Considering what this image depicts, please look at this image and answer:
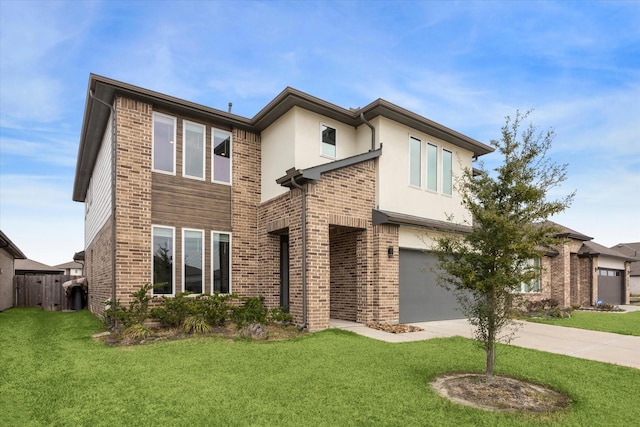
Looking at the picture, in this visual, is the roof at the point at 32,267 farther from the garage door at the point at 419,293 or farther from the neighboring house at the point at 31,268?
the garage door at the point at 419,293

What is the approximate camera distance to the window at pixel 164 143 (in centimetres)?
1027

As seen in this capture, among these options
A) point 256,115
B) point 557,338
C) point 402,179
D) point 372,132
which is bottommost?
point 557,338

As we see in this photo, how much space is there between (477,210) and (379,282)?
18.6 ft

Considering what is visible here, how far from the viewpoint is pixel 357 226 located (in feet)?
34.7

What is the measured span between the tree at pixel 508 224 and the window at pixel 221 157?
25.2 ft

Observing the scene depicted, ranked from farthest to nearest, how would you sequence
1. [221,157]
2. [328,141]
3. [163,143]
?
[328,141] → [221,157] → [163,143]

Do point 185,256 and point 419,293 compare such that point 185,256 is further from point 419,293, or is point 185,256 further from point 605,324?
point 605,324

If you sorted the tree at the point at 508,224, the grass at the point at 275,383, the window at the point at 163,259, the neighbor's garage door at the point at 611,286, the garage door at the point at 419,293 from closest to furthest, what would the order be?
the grass at the point at 275,383
the tree at the point at 508,224
the window at the point at 163,259
the garage door at the point at 419,293
the neighbor's garage door at the point at 611,286

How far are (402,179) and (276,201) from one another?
3910 mm

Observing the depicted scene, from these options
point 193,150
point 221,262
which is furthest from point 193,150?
point 221,262

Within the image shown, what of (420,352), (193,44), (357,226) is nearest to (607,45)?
(357,226)

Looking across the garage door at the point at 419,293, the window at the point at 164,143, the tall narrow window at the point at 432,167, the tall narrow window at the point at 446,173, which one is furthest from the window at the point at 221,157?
the tall narrow window at the point at 446,173

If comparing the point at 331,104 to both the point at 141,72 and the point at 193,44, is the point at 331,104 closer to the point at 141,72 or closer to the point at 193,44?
the point at 193,44

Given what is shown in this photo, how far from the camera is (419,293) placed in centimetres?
1170
